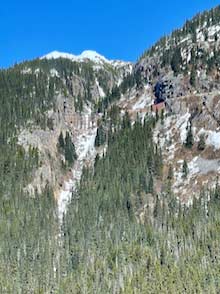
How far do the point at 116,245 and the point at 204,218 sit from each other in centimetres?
3006

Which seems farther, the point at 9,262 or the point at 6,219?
the point at 6,219

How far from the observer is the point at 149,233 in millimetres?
168500

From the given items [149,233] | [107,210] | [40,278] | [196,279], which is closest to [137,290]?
[196,279]

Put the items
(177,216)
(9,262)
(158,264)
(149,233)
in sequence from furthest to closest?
(177,216) < (149,233) < (9,262) < (158,264)

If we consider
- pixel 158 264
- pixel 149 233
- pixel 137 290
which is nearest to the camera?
pixel 137 290

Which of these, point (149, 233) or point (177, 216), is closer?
point (149, 233)

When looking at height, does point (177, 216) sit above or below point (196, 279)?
above

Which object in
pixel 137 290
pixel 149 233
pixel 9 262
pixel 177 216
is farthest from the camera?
pixel 177 216

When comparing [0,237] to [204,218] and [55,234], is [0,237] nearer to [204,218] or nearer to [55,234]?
[55,234]

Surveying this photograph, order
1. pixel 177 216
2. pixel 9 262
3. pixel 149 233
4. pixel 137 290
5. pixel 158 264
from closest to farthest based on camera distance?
pixel 137 290 < pixel 158 264 < pixel 9 262 < pixel 149 233 < pixel 177 216

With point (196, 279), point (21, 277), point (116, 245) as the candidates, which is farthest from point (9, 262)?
point (196, 279)

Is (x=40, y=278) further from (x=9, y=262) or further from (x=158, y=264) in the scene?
(x=158, y=264)

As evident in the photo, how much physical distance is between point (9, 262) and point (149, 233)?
139 feet

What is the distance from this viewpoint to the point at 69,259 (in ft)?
534
